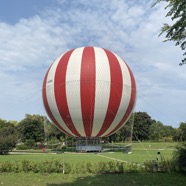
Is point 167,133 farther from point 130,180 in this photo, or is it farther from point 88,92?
point 130,180

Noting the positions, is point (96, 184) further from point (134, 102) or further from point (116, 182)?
point (134, 102)

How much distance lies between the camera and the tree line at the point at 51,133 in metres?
31.3

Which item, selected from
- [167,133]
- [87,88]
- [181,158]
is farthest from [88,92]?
[167,133]

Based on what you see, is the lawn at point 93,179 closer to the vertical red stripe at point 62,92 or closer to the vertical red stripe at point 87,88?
the vertical red stripe at point 87,88

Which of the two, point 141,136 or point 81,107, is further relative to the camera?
point 141,136

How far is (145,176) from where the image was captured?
1232cm

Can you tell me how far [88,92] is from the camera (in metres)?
25.9

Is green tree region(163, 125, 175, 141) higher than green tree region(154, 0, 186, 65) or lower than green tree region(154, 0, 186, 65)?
higher

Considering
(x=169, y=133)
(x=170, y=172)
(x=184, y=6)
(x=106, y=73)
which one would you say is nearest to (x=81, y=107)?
(x=106, y=73)

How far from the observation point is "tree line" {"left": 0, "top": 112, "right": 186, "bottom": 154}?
31.3 meters

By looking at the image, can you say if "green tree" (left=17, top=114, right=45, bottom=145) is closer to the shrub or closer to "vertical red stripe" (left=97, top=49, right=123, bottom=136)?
the shrub

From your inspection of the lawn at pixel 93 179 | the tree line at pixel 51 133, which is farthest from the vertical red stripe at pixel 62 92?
the lawn at pixel 93 179

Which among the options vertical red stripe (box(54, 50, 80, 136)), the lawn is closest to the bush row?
the lawn

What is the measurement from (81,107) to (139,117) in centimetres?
5435
